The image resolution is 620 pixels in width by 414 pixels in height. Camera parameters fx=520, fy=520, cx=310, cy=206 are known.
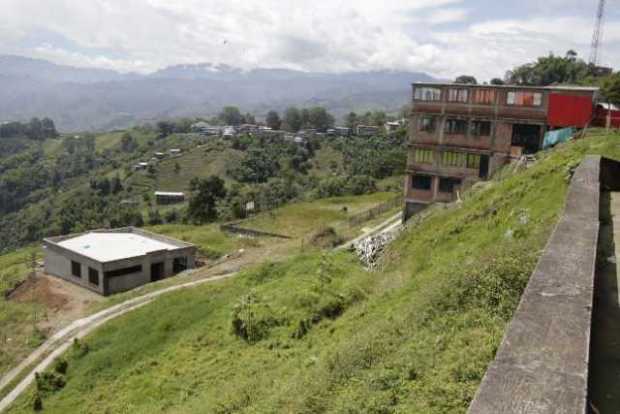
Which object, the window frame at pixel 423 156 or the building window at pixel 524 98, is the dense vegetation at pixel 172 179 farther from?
the building window at pixel 524 98

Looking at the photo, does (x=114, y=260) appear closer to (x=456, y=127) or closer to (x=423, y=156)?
(x=423, y=156)

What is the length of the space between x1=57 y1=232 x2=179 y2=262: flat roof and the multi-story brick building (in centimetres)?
2157

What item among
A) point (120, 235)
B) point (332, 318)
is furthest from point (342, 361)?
point (120, 235)

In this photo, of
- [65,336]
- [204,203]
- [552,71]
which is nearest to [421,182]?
[65,336]

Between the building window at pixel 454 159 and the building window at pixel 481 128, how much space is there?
170 cm

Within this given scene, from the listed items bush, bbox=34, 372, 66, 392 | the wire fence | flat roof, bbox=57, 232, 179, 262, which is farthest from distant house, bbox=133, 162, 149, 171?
bush, bbox=34, 372, 66, 392

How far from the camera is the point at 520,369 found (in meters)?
4.40

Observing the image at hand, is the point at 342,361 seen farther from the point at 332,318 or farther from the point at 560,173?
the point at 560,173

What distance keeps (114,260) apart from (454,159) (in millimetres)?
25810

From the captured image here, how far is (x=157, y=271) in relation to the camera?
4209 cm

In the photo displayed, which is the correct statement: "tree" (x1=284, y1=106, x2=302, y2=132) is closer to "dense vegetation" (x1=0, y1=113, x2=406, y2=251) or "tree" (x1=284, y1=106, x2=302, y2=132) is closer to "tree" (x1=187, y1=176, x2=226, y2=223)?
"dense vegetation" (x1=0, y1=113, x2=406, y2=251)

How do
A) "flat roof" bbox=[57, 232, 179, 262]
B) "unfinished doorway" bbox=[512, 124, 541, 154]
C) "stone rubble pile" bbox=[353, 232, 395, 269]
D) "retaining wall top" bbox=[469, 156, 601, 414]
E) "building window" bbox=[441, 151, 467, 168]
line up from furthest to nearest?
"flat roof" bbox=[57, 232, 179, 262] < "building window" bbox=[441, 151, 467, 168] < "unfinished doorway" bbox=[512, 124, 541, 154] < "stone rubble pile" bbox=[353, 232, 395, 269] < "retaining wall top" bbox=[469, 156, 601, 414]

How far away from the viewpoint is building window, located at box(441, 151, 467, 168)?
35906mm

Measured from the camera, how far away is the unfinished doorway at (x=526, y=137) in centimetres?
3400
